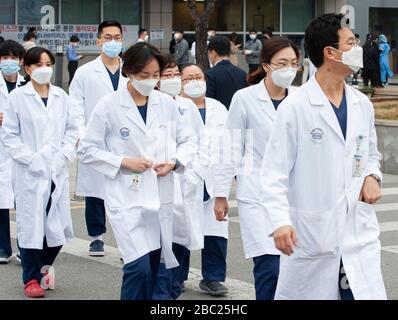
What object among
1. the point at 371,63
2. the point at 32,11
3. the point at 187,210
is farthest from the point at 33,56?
the point at 32,11

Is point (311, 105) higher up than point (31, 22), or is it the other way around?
point (31, 22)

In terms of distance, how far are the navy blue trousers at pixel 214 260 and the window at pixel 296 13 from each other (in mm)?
31260

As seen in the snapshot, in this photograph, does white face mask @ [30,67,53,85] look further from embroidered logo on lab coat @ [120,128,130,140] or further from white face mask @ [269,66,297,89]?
white face mask @ [269,66,297,89]

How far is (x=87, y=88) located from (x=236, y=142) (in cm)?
295

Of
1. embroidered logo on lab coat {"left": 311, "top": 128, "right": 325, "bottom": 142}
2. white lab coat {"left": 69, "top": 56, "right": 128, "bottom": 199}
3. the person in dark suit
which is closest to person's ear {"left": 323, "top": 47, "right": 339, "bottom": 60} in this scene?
embroidered logo on lab coat {"left": 311, "top": 128, "right": 325, "bottom": 142}

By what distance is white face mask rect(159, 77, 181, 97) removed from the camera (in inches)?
299

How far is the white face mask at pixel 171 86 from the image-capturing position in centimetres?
759

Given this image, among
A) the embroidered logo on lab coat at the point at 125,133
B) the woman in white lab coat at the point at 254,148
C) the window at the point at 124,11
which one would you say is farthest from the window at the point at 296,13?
the embroidered logo on lab coat at the point at 125,133

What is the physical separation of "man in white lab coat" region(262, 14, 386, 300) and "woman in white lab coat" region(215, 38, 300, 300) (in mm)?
1528

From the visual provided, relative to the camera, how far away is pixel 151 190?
20.5 ft

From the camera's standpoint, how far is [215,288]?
7.75m

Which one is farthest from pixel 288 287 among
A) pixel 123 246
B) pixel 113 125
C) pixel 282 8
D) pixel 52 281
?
pixel 282 8

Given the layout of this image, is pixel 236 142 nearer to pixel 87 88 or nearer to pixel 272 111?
pixel 272 111

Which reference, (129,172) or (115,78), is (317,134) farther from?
(115,78)
